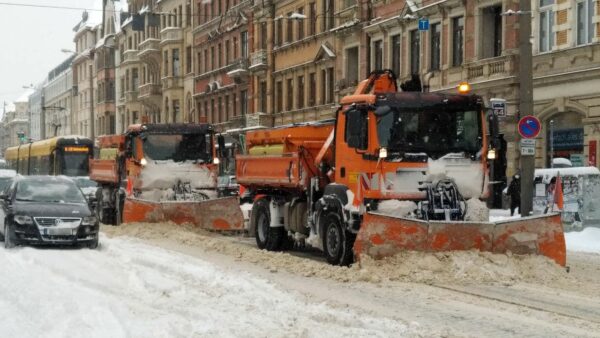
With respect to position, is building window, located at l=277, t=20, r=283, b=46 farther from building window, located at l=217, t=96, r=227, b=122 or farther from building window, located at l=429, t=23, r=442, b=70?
building window, located at l=429, t=23, r=442, b=70

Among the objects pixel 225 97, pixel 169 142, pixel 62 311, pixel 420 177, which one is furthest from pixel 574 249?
pixel 225 97

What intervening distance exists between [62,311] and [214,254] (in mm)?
7330

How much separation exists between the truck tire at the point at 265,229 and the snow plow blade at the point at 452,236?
15.0ft

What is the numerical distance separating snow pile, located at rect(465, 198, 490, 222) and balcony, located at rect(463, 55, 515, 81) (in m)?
16.3

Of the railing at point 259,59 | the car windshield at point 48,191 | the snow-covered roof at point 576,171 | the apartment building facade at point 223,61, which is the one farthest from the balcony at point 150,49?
the car windshield at point 48,191

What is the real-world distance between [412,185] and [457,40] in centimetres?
2040

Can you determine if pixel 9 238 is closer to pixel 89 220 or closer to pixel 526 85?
pixel 89 220

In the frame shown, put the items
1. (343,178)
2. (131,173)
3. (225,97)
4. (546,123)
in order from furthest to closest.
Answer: (225,97), (546,123), (131,173), (343,178)

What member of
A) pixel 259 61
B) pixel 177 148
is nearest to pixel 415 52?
pixel 177 148

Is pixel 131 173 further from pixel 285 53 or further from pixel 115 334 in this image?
pixel 285 53

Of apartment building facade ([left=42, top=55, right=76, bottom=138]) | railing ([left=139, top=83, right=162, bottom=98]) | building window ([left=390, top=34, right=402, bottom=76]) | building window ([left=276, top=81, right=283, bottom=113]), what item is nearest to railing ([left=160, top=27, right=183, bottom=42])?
railing ([left=139, top=83, right=162, bottom=98])

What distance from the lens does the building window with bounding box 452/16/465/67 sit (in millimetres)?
32906

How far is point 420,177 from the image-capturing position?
543 inches

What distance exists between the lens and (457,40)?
33188mm
